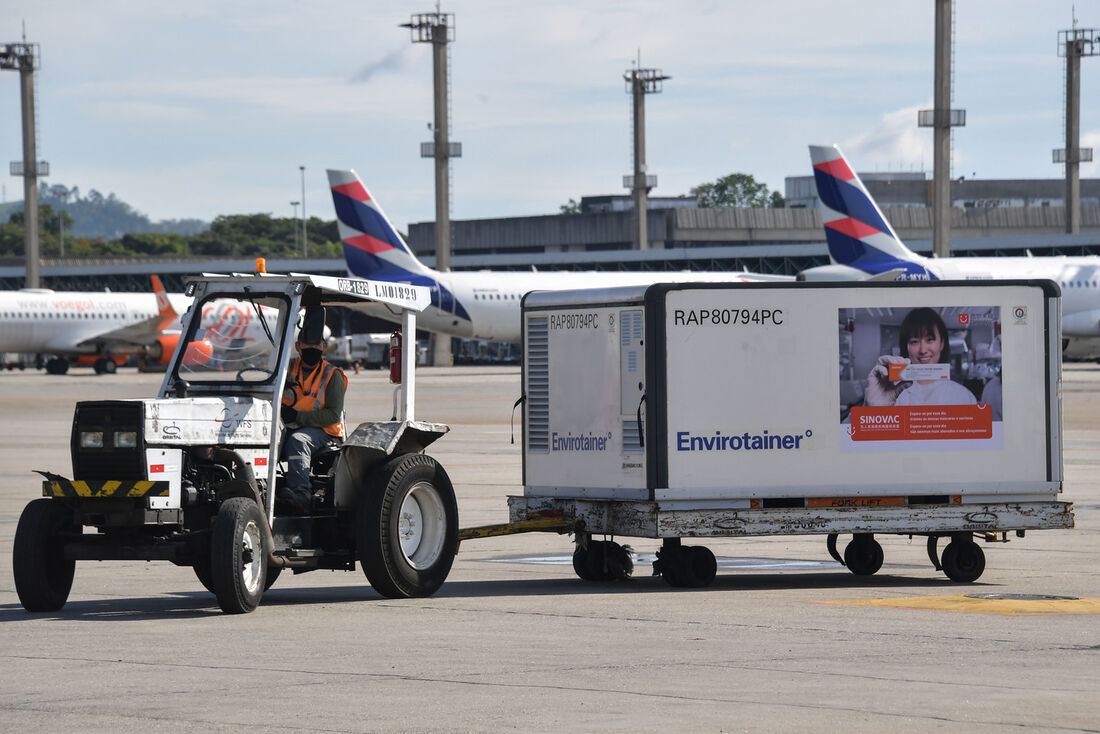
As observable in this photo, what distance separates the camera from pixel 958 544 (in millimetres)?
15219

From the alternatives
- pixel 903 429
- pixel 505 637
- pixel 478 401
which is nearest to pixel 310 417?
pixel 505 637

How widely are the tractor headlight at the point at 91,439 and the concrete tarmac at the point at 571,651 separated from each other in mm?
1290

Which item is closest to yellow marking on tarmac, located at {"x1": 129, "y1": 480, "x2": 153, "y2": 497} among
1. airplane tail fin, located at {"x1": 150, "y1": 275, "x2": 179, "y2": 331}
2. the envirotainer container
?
the envirotainer container

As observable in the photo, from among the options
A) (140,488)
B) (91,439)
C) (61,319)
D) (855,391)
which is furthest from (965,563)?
(61,319)

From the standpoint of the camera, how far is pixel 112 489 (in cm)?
1220

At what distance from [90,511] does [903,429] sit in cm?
691

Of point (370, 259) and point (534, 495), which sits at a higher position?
point (370, 259)

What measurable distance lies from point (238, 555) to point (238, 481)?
1.88 ft

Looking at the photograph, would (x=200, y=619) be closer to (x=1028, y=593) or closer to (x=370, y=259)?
(x=1028, y=593)

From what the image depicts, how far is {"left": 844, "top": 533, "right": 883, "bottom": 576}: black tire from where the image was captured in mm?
15711

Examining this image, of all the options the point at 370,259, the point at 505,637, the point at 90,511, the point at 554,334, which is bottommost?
the point at 505,637

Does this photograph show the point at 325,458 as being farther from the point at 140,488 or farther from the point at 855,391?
the point at 855,391

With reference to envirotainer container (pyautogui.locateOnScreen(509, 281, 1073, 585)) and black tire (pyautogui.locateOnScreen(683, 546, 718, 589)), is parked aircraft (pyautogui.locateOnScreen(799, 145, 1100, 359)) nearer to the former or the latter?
envirotainer container (pyautogui.locateOnScreen(509, 281, 1073, 585))

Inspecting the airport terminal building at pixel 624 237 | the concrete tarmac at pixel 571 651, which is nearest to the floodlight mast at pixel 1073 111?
the airport terminal building at pixel 624 237
